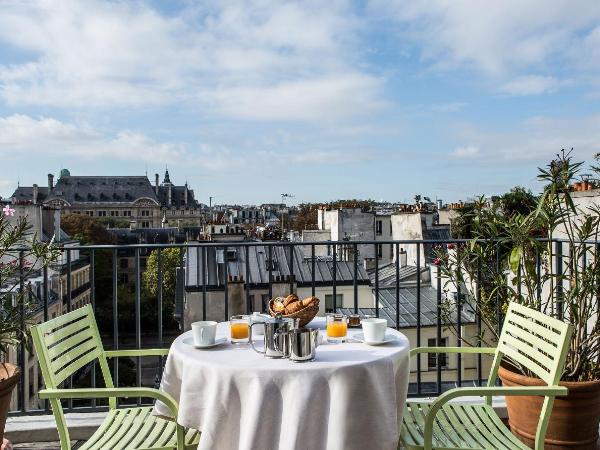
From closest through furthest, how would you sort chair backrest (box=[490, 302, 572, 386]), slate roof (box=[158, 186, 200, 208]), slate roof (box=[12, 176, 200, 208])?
chair backrest (box=[490, 302, 572, 386]), slate roof (box=[12, 176, 200, 208]), slate roof (box=[158, 186, 200, 208])

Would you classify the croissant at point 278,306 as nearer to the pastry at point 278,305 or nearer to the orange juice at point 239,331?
the pastry at point 278,305

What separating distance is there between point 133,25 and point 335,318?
15.3 ft

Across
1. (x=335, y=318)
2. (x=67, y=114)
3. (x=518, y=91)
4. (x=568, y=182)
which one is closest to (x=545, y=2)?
(x=568, y=182)

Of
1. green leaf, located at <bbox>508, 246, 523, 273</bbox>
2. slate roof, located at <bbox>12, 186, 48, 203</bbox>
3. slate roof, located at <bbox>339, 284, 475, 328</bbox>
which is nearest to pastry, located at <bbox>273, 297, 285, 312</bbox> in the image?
green leaf, located at <bbox>508, 246, 523, 273</bbox>

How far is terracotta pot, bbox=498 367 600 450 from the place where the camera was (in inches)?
107

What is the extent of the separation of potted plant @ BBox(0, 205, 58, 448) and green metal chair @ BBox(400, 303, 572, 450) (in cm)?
197

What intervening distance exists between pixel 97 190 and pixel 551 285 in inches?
3907

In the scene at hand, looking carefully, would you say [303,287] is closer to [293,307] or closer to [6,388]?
[6,388]

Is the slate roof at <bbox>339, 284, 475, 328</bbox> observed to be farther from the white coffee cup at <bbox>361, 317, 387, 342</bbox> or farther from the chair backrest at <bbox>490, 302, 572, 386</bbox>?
the white coffee cup at <bbox>361, 317, 387, 342</bbox>

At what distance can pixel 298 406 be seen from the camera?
182 centimetres

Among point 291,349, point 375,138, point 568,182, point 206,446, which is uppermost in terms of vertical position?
point 375,138

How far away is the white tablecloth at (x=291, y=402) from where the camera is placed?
6.03 ft

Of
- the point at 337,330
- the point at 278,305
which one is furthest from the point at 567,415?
the point at 278,305

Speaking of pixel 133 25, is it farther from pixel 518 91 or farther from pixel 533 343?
pixel 518 91
